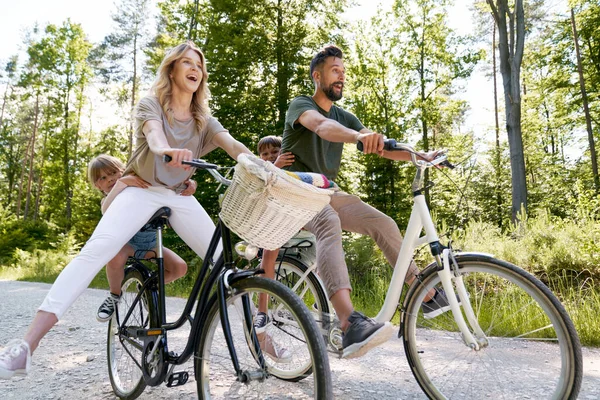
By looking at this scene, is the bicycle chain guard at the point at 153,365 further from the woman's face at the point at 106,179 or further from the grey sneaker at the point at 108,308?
the woman's face at the point at 106,179

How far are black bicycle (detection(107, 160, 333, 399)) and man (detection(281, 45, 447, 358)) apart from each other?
1.01ft

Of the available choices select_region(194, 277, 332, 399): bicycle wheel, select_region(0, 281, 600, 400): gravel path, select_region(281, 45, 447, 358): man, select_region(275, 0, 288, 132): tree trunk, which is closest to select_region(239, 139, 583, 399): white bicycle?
select_region(281, 45, 447, 358): man

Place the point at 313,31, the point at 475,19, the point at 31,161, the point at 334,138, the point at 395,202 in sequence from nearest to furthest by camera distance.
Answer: the point at 334,138 < the point at 313,31 < the point at 395,202 < the point at 475,19 < the point at 31,161

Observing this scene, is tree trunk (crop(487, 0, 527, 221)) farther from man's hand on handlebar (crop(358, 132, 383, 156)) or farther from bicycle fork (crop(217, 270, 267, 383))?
bicycle fork (crop(217, 270, 267, 383))

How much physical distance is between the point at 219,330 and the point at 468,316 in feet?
3.97

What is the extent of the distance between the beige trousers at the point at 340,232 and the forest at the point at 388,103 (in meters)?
2.69

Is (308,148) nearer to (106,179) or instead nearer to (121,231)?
(121,231)

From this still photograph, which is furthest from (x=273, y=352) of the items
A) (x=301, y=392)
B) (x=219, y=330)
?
(x=219, y=330)

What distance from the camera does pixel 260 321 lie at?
2529mm

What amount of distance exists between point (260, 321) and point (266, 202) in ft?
2.90

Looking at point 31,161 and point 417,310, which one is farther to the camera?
point 31,161

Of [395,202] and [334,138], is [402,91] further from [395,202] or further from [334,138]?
[334,138]

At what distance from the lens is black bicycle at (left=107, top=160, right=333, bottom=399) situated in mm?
1966

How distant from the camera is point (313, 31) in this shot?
15.4 m
